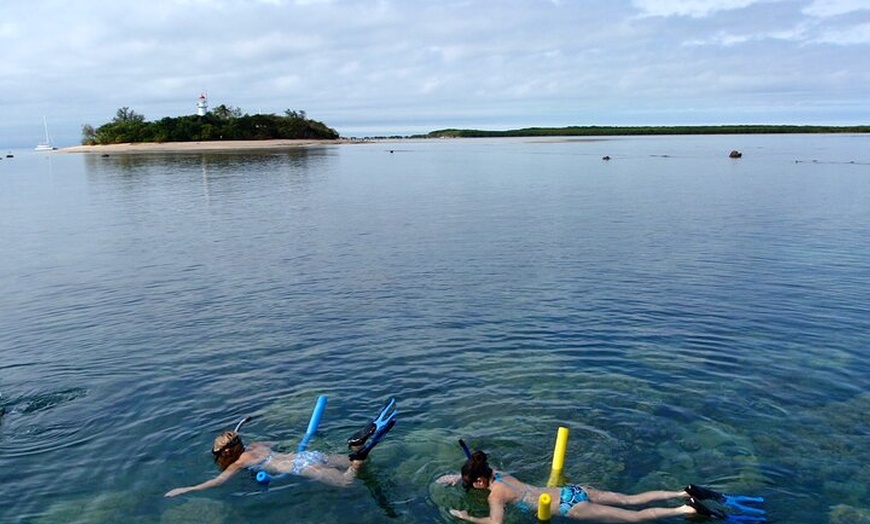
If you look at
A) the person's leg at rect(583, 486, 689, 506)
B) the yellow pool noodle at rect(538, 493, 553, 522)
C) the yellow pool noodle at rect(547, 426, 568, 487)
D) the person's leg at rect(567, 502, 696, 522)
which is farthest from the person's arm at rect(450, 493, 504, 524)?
the person's leg at rect(583, 486, 689, 506)

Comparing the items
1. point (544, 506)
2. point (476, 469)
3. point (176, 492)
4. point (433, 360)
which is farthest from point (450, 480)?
point (433, 360)

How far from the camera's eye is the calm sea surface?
1382 cm

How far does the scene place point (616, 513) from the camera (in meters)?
12.1

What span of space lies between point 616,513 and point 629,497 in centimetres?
48

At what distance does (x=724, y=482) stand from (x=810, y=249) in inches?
1016

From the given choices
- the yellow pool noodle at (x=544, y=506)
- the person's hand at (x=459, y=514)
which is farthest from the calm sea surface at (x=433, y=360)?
the yellow pool noodle at (x=544, y=506)

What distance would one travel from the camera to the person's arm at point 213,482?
13.5m

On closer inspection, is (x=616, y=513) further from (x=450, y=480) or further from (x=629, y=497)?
(x=450, y=480)

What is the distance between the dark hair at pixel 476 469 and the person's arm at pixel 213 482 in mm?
4947

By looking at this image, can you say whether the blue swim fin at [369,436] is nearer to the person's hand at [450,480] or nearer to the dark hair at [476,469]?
the person's hand at [450,480]

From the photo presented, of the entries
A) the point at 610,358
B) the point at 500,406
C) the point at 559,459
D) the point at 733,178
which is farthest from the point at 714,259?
the point at 733,178

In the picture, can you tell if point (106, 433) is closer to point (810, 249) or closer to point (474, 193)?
point (810, 249)

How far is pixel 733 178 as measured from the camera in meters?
76.2

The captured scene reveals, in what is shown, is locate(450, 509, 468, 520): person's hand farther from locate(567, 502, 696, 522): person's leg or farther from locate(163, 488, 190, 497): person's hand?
locate(163, 488, 190, 497): person's hand
